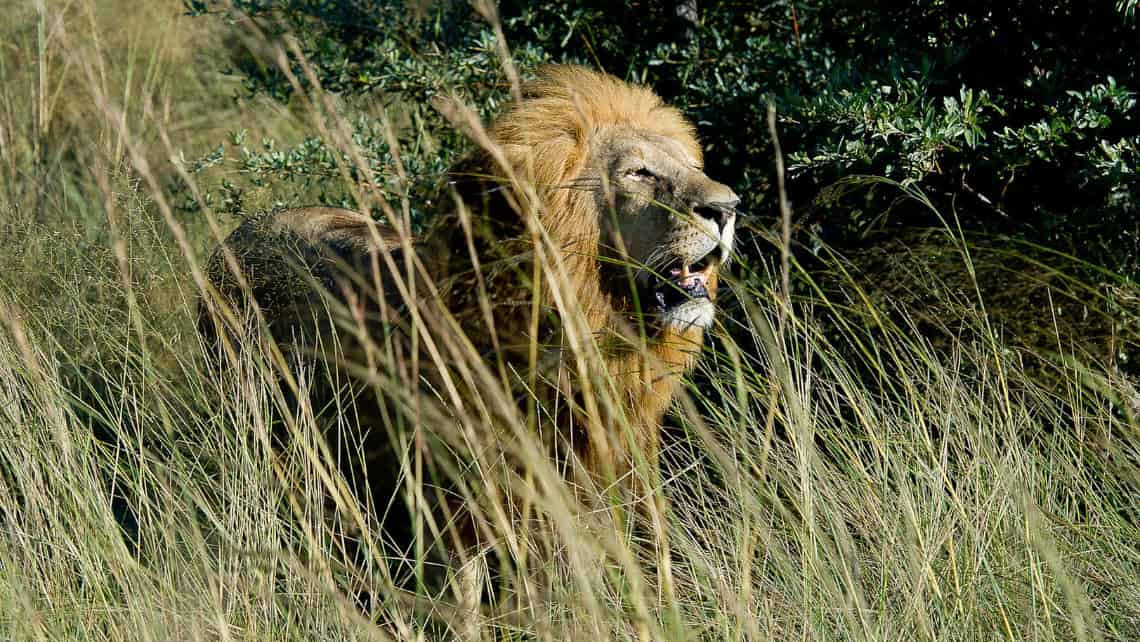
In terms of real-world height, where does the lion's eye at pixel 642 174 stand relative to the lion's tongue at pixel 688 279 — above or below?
above

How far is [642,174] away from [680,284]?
0.39m

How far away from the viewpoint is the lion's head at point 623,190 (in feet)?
9.91

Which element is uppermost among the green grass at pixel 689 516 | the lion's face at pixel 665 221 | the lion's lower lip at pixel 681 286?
the lion's face at pixel 665 221

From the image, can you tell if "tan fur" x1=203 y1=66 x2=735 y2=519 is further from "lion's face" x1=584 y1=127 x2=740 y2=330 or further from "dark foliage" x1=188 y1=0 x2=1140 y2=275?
"dark foliage" x1=188 y1=0 x2=1140 y2=275

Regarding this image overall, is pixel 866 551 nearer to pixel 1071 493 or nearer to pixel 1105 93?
pixel 1071 493

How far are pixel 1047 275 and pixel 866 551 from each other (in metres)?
0.70

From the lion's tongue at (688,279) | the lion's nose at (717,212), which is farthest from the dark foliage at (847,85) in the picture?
the lion's tongue at (688,279)

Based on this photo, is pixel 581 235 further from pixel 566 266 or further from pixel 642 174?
pixel 642 174

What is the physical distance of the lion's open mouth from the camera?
3.03 meters

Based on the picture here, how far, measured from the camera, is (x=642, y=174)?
3.27 metres

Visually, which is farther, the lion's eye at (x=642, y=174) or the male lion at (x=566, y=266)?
the lion's eye at (x=642, y=174)

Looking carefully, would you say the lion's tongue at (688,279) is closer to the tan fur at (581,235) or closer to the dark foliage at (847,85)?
the tan fur at (581,235)

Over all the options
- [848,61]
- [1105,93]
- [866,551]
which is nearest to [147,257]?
[866,551]

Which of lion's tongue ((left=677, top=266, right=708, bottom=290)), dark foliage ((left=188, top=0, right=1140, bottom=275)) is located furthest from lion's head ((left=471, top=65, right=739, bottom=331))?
dark foliage ((left=188, top=0, right=1140, bottom=275))
